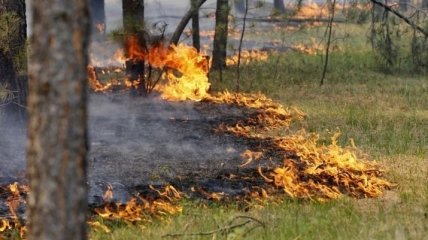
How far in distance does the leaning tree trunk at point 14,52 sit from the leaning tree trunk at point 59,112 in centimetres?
594

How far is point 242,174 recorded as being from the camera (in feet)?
25.9

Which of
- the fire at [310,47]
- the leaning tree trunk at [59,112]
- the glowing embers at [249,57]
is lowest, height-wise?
the glowing embers at [249,57]

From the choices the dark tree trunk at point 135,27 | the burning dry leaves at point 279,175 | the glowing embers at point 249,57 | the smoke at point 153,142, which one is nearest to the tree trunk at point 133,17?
the dark tree trunk at point 135,27

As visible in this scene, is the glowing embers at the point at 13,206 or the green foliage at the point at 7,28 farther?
the green foliage at the point at 7,28

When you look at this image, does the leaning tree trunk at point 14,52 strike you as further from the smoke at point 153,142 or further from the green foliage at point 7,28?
the smoke at point 153,142

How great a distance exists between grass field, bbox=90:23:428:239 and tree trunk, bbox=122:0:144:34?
3.17 metres

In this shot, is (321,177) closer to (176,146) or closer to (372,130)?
(176,146)

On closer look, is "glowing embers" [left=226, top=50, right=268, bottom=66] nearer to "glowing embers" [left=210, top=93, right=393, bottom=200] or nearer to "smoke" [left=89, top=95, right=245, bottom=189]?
"smoke" [left=89, top=95, right=245, bottom=189]

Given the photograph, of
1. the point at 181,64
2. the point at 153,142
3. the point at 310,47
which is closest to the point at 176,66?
the point at 181,64

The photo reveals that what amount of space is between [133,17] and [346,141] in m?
5.04

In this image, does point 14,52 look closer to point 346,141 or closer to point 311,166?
point 311,166

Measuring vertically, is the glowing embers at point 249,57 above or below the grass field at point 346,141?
above

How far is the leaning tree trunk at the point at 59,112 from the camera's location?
9.98ft

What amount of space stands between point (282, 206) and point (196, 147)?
2.85 metres
